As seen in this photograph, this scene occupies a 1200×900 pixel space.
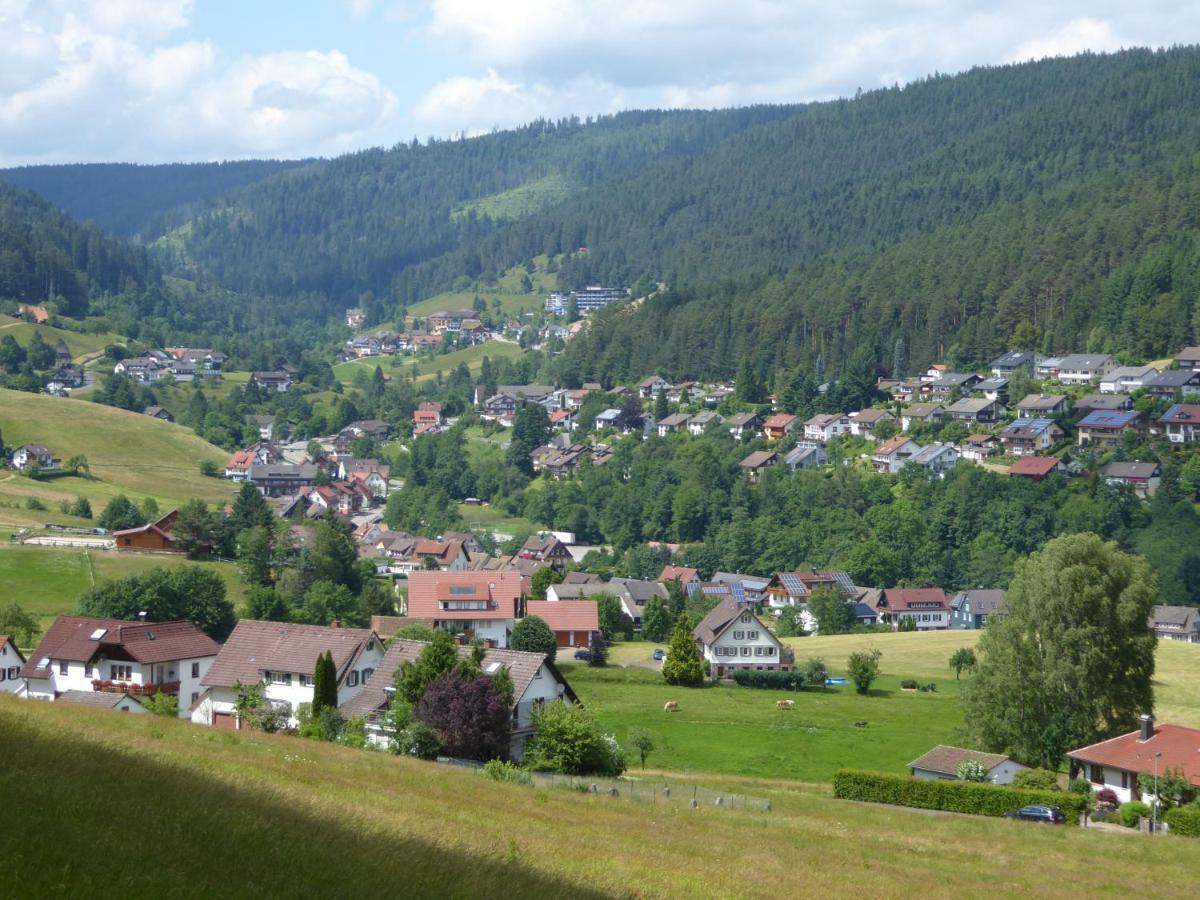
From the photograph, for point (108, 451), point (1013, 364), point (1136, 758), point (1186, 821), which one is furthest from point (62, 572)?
point (1013, 364)

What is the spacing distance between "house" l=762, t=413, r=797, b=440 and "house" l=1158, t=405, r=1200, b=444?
32.6 meters

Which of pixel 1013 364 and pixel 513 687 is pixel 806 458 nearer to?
pixel 1013 364

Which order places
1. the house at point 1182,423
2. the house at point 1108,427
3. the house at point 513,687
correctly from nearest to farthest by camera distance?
1. the house at point 513,687
2. the house at point 1182,423
3. the house at point 1108,427

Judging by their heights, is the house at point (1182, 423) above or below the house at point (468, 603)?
above

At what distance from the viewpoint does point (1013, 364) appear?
125m

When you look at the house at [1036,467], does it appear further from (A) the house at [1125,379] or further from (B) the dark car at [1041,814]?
(B) the dark car at [1041,814]

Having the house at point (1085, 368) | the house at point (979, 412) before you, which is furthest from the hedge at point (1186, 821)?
the house at point (1085, 368)

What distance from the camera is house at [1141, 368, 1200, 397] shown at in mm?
107875

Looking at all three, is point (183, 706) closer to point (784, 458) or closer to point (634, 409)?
point (784, 458)

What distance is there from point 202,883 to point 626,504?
103709 mm

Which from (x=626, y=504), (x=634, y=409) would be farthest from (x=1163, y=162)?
(x=626, y=504)

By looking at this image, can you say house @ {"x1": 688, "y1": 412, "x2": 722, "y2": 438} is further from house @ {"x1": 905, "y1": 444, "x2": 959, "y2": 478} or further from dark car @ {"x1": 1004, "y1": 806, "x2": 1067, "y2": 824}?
dark car @ {"x1": 1004, "y1": 806, "x2": 1067, "y2": 824}

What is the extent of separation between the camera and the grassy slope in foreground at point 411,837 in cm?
1192

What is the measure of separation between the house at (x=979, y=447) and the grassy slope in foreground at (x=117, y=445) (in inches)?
2330
